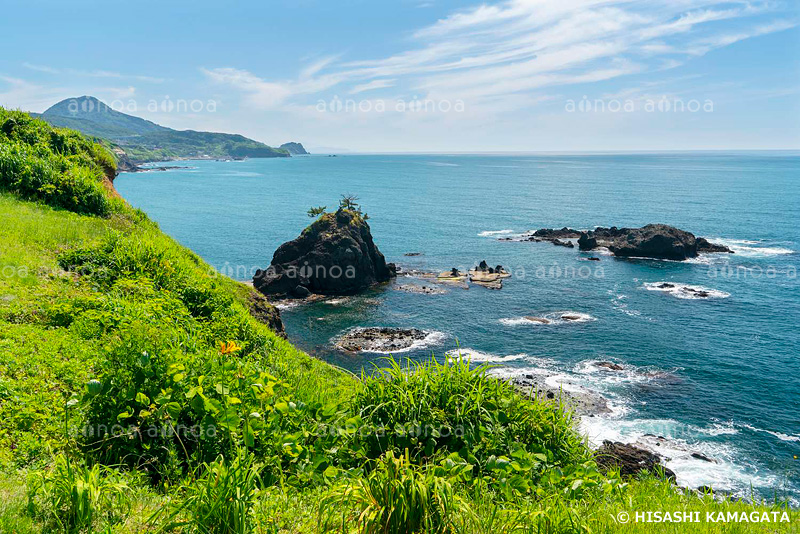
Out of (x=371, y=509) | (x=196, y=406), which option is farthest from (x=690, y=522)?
(x=196, y=406)

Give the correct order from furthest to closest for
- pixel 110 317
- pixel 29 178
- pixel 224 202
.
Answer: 1. pixel 224 202
2. pixel 29 178
3. pixel 110 317

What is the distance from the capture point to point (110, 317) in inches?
423

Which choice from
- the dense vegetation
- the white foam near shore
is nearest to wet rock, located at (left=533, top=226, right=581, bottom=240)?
the white foam near shore

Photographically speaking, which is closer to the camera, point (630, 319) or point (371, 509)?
point (371, 509)

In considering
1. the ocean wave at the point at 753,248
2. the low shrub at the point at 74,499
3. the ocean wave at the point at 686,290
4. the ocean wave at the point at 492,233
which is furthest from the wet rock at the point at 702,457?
the ocean wave at the point at 492,233

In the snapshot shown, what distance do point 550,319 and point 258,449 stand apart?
49436 millimetres

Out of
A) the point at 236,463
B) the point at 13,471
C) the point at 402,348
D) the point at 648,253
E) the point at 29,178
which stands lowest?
the point at 402,348

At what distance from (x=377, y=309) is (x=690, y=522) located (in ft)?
170

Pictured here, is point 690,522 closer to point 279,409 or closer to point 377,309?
point 279,409

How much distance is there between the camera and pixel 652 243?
78875mm

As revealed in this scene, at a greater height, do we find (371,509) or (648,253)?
(371,509)

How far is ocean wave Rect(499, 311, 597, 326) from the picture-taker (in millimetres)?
51344

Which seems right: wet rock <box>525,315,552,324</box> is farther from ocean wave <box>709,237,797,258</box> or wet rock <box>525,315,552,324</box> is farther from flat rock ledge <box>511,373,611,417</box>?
ocean wave <box>709,237,797,258</box>

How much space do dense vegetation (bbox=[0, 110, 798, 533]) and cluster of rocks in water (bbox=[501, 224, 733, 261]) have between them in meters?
80.4
